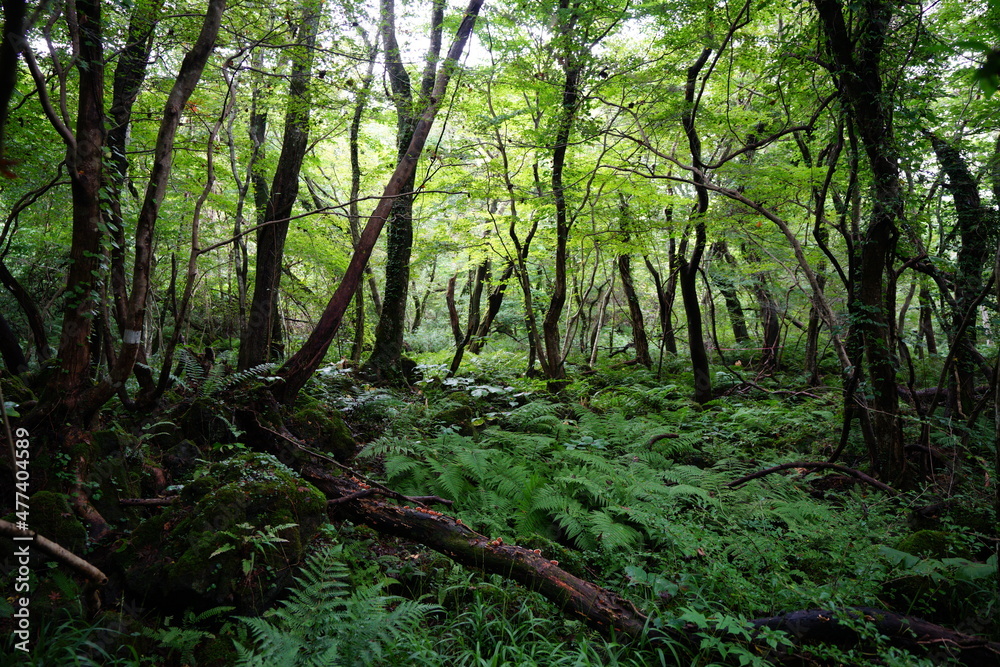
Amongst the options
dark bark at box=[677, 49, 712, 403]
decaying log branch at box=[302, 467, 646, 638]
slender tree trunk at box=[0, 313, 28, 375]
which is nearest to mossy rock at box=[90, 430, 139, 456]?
slender tree trunk at box=[0, 313, 28, 375]

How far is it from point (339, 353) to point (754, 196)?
9.26 m

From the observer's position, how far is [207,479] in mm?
3641

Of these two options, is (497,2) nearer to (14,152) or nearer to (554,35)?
(554,35)

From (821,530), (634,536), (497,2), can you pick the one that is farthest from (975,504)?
(497,2)

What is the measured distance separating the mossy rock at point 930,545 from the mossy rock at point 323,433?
16.8ft

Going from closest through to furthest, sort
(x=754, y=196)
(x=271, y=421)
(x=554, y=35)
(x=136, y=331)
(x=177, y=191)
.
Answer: (x=136, y=331) < (x=271, y=421) < (x=554, y=35) < (x=754, y=196) < (x=177, y=191)

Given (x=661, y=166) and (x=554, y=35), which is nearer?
(x=554, y=35)

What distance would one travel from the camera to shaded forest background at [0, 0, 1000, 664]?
3.12 meters

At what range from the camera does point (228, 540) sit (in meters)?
3.20

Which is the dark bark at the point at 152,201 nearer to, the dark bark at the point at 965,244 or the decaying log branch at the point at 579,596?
the decaying log branch at the point at 579,596

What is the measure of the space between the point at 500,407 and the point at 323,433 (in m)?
3.57

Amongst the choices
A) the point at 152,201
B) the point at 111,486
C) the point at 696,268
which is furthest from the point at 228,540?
the point at 696,268

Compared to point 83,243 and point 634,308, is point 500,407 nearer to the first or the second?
point 634,308

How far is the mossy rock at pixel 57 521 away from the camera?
321 centimetres
